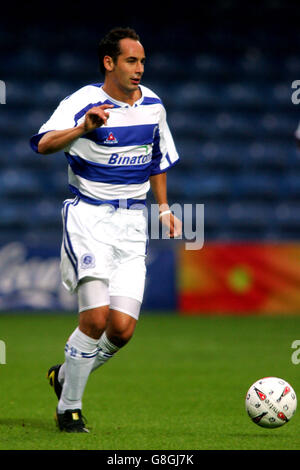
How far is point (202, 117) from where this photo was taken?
1502 cm

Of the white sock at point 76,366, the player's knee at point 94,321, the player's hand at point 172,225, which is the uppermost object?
the player's hand at point 172,225

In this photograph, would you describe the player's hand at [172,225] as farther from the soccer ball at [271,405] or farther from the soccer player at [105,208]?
the soccer ball at [271,405]

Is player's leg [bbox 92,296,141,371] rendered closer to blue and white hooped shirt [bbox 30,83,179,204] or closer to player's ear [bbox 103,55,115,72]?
blue and white hooped shirt [bbox 30,83,179,204]

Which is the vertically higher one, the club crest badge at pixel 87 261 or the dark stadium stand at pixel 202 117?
the dark stadium stand at pixel 202 117

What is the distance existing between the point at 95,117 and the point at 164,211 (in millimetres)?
927

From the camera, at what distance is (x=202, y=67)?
15.5 m

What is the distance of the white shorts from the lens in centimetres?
447

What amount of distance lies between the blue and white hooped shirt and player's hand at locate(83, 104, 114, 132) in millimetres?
245

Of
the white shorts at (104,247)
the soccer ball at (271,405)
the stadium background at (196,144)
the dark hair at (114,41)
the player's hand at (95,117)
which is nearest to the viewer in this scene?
the player's hand at (95,117)

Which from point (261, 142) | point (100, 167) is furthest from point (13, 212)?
point (100, 167)

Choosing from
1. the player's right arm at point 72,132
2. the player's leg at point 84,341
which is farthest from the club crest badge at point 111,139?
the player's leg at point 84,341

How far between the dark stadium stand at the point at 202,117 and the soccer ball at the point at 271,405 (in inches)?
350

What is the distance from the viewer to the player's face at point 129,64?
179 inches

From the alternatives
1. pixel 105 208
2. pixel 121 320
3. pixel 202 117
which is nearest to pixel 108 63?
pixel 105 208
